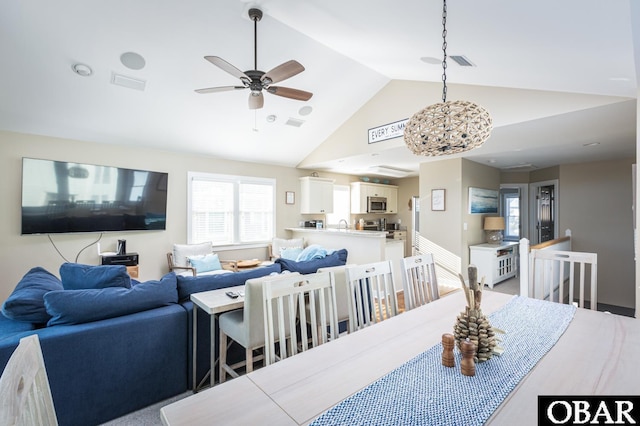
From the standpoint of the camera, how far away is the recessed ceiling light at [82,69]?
3133mm

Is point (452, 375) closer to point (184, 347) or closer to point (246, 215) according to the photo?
point (184, 347)

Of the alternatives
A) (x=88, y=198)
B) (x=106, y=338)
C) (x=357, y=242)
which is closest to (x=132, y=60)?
(x=88, y=198)

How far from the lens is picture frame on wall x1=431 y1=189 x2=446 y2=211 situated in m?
5.64

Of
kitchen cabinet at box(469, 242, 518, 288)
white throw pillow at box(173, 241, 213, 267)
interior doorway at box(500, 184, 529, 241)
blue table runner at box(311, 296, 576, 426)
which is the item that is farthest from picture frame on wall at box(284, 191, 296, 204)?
blue table runner at box(311, 296, 576, 426)

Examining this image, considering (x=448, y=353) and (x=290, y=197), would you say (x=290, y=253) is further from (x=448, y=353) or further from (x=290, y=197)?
(x=448, y=353)

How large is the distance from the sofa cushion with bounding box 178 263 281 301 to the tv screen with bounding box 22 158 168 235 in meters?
2.64

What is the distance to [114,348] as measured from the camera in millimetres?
2018

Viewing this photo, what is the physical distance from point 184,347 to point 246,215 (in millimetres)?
3725

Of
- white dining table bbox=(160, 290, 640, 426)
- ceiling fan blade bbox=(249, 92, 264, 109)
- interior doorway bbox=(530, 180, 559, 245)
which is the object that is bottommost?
white dining table bbox=(160, 290, 640, 426)

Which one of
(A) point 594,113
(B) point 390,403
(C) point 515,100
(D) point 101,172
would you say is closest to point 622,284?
(A) point 594,113

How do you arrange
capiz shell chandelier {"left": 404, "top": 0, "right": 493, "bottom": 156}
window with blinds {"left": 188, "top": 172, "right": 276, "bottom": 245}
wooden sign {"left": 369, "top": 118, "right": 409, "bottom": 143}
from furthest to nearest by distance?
window with blinds {"left": 188, "top": 172, "right": 276, "bottom": 245}
wooden sign {"left": 369, "top": 118, "right": 409, "bottom": 143}
capiz shell chandelier {"left": 404, "top": 0, "right": 493, "bottom": 156}

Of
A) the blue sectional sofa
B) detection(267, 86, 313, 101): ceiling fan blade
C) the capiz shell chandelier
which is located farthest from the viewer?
detection(267, 86, 313, 101): ceiling fan blade

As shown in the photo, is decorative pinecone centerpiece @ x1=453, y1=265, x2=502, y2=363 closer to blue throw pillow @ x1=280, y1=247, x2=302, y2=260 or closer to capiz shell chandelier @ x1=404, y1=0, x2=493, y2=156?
capiz shell chandelier @ x1=404, y1=0, x2=493, y2=156

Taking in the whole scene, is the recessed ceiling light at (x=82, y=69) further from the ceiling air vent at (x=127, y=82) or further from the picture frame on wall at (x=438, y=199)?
the picture frame on wall at (x=438, y=199)
